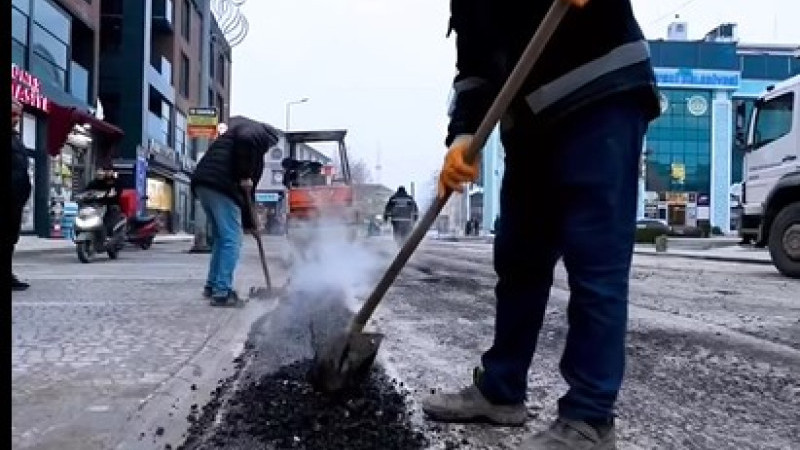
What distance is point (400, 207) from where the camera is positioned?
21.1 m

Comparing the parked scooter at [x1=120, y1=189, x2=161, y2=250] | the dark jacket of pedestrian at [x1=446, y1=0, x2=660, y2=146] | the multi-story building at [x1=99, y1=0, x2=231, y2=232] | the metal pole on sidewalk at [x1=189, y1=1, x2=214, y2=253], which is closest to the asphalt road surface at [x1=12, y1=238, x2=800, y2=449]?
the dark jacket of pedestrian at [x1=446, y1=0, x2=660, y2=146]

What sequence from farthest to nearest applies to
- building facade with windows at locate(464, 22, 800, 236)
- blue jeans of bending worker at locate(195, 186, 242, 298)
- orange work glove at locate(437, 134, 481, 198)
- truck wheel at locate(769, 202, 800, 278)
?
building facade with windows at locate(464, 22, 800, 236)
truck wheel at locate(769, 202, 800, 278)
blue jeans of bending worker at locate(195, 186, 242, 298)
orange work glove at locate(437, 134, 481, 198)

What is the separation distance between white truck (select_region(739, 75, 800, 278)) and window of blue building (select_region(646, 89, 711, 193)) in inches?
1858

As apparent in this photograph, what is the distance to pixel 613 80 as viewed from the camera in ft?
7.71

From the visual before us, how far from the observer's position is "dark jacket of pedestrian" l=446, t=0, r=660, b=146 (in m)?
2.36

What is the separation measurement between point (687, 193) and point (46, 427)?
202 ft

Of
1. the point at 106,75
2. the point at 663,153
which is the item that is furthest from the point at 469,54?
the point at 663,153

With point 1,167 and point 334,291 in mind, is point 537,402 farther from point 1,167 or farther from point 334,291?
point 334,291

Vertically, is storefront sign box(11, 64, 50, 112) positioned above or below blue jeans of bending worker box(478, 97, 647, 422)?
above

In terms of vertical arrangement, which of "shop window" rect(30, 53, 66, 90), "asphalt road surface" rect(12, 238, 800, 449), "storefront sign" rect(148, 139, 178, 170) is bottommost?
"asphalt road surface" rect(12, 238, 800, 449)

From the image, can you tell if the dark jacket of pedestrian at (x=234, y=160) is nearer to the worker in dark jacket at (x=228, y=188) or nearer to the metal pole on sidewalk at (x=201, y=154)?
the worker in dark jacket at (x=228, y=188)

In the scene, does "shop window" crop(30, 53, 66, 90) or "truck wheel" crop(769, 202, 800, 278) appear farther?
"shop window" crop(30, 53, 66, 90)

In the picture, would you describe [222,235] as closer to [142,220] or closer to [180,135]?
[142,220]

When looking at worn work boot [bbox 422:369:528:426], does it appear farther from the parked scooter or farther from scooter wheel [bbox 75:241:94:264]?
the parked scooter
